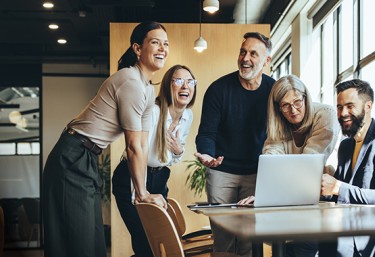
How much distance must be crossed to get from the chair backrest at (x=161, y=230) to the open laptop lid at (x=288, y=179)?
0.57 m

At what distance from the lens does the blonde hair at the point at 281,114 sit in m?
3.48

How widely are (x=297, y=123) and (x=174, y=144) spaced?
1492mm

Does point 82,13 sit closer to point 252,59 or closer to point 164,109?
point 164,109

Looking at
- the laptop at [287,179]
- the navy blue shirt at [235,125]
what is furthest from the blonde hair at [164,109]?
the laptop at [287,179]

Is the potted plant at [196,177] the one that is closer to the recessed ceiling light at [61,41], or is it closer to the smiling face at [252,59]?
the smiling face at [252,59]

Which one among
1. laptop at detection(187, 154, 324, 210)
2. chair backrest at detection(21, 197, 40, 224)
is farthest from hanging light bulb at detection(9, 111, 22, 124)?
laptop at detection(187, 154, 324, 210)

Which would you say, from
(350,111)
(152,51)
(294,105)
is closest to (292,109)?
(294,105)

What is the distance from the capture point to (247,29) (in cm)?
812

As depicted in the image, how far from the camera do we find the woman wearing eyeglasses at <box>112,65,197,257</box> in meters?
3.96

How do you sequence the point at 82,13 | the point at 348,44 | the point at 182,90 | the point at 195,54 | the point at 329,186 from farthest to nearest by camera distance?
the point at 82,13 → the point at 195,54 → the point at 348,44 → the point at 182,90 → the point at 329,186

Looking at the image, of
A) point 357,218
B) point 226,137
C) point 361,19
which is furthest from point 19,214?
point 357,218

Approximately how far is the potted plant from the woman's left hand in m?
2.74

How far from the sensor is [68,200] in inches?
122

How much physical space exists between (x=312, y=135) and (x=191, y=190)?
459cm
